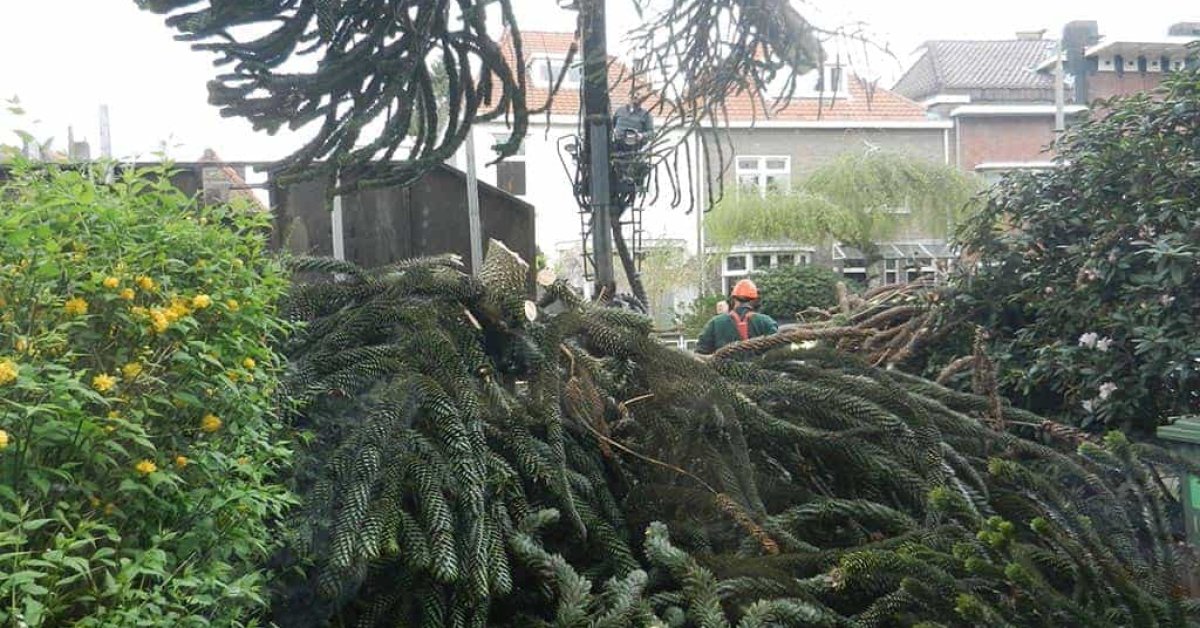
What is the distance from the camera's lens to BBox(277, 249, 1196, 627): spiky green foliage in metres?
2.76

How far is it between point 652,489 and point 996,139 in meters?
33.8

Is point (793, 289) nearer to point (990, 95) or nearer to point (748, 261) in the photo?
point (748, 261)

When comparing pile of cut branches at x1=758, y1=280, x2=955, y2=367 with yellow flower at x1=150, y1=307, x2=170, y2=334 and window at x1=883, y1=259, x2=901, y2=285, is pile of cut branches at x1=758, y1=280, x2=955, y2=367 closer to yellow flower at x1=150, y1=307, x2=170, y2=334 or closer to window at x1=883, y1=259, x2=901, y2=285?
yellow flower at x1=150, y1=307, x2=170, y2=334

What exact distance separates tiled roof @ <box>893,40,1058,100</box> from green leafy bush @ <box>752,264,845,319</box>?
12607 millimetres

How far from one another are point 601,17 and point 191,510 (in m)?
5.41

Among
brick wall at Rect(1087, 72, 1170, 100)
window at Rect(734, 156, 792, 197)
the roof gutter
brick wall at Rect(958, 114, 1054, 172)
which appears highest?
brick wall at Rect(1087, 72, 1170, 100)

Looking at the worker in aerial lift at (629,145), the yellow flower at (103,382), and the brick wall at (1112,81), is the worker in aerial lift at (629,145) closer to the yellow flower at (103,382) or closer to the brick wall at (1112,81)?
the yellow flower at (103,382)

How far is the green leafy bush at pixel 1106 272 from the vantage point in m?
4.83

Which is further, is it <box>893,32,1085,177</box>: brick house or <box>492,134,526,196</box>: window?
<box>893,32,1085,177</box>: brick house

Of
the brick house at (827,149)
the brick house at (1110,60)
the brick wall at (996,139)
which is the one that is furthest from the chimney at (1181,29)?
the brick house at (827,149)

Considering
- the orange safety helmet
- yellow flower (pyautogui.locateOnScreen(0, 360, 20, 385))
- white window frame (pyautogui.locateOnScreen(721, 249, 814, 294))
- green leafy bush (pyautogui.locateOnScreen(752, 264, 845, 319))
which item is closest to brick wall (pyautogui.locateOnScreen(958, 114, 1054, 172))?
white window frame (pyautogui.locateOnScreen(721, 249, 814, 294))

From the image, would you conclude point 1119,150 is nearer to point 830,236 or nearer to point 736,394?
point 736,394

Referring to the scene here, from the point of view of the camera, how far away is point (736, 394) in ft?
11.9

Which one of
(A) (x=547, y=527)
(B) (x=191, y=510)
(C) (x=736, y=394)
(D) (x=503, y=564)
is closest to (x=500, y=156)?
(C) (x=736, y=394)
